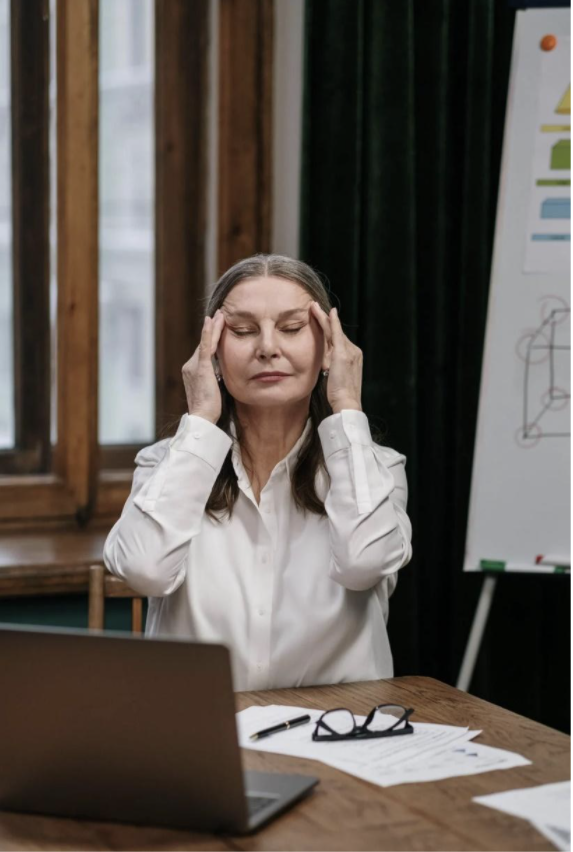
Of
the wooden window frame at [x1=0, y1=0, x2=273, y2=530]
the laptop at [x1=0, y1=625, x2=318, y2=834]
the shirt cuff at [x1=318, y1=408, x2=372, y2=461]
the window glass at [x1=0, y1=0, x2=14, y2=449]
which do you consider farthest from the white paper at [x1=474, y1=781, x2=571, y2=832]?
the window glass at [x1=0, y1=0, x2=14, y2=449]

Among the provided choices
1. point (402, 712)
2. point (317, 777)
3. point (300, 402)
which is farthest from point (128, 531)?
point (317, 777)

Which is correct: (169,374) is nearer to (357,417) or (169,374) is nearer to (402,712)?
(357,417)

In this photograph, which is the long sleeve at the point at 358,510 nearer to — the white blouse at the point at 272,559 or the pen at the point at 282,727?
the white blouse at the point at 272,559

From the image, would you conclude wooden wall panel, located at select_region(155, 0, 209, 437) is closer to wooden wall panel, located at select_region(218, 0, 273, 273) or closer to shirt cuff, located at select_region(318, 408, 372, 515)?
wooden wall panel, located at select_region(218, 0, 273, 273)

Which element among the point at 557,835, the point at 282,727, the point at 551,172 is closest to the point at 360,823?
the point at 557,835

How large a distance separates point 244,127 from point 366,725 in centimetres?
186

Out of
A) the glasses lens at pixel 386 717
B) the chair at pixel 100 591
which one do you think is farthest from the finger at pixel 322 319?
the glasses lens at pixel 386 717

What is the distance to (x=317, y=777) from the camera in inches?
44.0

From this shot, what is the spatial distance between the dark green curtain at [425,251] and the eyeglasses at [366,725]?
1.27 meters

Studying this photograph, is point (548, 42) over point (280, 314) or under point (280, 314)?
over

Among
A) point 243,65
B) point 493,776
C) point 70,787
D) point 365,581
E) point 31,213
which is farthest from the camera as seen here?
point 243,65

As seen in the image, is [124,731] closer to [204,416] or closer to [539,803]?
[539,803]

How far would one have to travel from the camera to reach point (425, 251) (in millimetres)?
2648

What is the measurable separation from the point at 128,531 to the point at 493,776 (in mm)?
756
